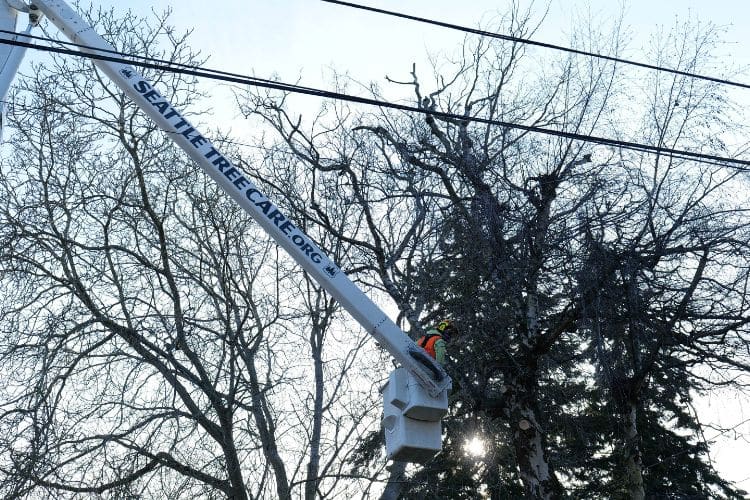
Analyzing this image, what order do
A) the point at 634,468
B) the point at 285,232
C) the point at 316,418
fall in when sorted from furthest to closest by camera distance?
the point at 634,468 → the point at 316,418 → the point at 285,232

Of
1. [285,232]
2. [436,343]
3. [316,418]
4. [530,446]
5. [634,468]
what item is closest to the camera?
[436,343]

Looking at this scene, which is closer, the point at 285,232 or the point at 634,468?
the point at 285,232

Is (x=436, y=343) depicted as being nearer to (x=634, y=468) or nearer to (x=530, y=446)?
(x=530, y=446)

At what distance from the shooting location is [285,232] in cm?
734

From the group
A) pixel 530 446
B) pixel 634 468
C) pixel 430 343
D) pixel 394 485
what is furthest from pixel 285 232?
pixel 634 468

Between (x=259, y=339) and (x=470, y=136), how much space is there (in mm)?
4494

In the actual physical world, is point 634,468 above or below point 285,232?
above

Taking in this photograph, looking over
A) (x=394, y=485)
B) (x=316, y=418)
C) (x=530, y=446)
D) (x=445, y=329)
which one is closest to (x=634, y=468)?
(x=394, y=485)

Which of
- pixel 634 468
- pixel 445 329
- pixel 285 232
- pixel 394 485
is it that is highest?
pixel 634 468

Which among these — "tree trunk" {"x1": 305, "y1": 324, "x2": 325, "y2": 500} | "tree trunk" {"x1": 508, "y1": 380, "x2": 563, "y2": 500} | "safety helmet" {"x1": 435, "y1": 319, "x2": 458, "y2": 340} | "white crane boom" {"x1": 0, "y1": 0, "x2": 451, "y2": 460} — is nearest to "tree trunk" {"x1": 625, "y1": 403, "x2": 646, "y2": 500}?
"tree trunk" {"x1": 508, "y1": 380, "x2": 563, "y2": 500}

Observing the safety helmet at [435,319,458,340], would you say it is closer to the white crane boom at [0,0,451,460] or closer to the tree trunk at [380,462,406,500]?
the white crane boom at [0,0,451,460]

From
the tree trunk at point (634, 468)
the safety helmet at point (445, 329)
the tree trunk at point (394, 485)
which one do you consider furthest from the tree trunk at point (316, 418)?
the tree trunk at point (634, 468)

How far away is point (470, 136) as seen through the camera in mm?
11562

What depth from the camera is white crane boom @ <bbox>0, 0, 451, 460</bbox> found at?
6.43m
